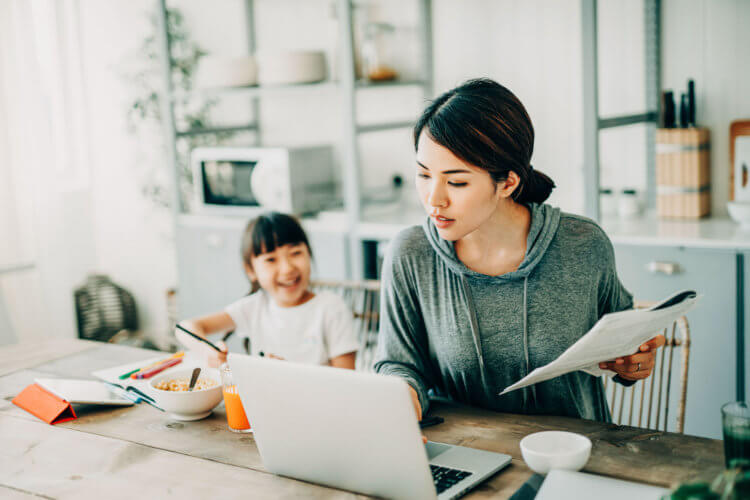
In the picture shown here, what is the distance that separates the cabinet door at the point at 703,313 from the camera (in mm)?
2262

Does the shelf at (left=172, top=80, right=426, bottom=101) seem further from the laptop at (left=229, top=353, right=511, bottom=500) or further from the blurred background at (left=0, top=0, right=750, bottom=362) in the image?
the laptop at (left=229, top=353, right=511, bottom=500)

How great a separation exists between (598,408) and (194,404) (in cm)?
83

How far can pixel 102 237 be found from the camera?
436 centimetres

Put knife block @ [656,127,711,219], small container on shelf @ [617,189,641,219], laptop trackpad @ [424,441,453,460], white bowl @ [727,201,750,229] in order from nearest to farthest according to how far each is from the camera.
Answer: laptop trackpad @ [424,441,453,460] → white bowl @ [727,201,750,229] → knife block @ [656,127,711,219] → small container on shelf @ [617,189,641,219]

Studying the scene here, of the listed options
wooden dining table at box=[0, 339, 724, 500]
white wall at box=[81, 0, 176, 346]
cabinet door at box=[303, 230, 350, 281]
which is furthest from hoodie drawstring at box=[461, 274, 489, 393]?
white wall at box=[81, 0, 176, 346]

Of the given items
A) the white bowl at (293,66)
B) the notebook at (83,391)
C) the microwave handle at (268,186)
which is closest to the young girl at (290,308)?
the notebook at (83,391)

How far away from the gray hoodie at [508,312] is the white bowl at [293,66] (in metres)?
1.70

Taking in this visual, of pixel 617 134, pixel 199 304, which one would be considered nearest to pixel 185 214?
pixel 199 304

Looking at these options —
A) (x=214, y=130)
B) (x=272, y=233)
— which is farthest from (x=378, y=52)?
(x=272, y=233)

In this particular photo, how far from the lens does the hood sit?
4.96 ft

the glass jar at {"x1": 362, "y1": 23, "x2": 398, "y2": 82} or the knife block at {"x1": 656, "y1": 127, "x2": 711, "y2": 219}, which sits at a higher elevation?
the glass jar at {"x1": 362, "y1": 23, "x2": 398, "y2": 82}

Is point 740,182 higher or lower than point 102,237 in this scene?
higher

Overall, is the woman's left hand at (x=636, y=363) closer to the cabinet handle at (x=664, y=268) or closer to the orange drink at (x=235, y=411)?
the orange drink at (x=235, y=411)

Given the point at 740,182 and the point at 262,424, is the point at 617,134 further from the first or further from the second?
the point at 262,424
